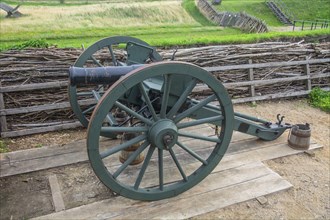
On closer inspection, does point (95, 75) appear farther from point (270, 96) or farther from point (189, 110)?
point (270, 96)

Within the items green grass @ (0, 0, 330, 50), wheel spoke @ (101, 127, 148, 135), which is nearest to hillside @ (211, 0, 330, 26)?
green grass @ (0, 0, 330, 50)

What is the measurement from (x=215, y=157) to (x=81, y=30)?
16.1m

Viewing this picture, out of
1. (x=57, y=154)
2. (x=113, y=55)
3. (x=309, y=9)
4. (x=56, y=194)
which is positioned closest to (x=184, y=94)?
(x=113, y=55)

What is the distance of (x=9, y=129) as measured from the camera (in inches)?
184

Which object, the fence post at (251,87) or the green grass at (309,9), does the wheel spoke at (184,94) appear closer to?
the fence post at (251,87)

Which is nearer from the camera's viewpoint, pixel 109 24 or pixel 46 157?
pixel 46 157

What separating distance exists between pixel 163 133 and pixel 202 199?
0.86m

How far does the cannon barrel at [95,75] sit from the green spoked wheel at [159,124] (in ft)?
0.64

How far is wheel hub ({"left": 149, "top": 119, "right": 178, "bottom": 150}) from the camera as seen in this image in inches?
113

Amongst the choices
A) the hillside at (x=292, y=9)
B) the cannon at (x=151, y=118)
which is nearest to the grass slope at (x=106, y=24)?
the hillside at (x=292, y=9)

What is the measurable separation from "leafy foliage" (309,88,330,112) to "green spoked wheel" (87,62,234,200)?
3.56m

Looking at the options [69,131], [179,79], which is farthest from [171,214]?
[69,131]

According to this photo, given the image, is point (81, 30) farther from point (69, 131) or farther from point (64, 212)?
point (64, 212)

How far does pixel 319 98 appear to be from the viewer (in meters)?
6.46
